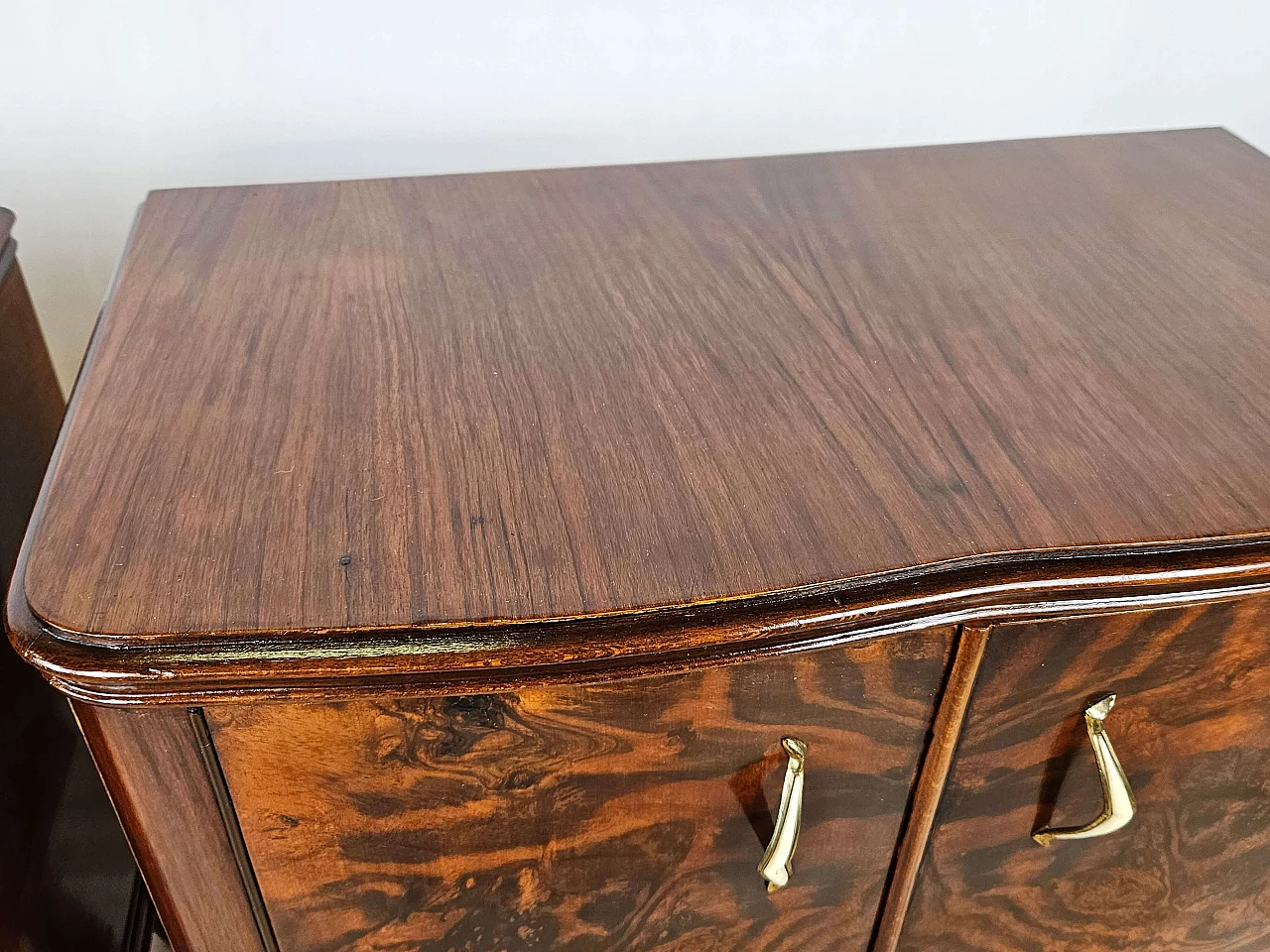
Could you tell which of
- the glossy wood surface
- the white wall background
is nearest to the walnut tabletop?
the glossy wood surface

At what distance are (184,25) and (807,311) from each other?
50cm

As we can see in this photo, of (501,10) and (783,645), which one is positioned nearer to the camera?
(783,645)

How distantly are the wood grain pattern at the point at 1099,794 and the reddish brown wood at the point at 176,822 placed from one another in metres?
0.33

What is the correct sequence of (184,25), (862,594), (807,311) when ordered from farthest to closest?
(184,25) < (807,311) < (862,594)

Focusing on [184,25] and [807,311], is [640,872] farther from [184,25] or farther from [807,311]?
[184,25]

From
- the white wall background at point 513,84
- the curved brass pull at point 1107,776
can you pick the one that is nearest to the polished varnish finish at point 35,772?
the white wall background at point 513,84

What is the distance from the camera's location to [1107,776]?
48 centimetres

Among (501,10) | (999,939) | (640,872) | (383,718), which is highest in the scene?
(501,10)

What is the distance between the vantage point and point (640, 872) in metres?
0.50

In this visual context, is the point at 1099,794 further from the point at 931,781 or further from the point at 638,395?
the point at 638,395

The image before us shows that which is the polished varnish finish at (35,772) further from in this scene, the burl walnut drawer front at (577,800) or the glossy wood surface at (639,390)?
the burl walnut drawer front at (577,800)

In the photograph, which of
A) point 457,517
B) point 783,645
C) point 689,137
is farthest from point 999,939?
point 689,137

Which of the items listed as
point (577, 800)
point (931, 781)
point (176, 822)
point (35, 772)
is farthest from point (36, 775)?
point (931, 781)

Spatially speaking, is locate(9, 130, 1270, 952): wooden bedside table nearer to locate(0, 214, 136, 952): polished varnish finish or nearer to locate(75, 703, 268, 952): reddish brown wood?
locate(75, 703, 268, 952): reddish brown wood
